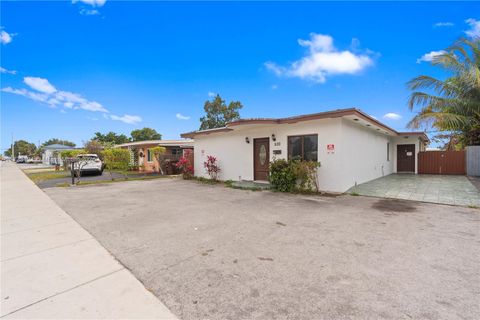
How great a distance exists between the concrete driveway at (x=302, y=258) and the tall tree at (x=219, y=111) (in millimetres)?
25107

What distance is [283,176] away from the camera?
26.3ft

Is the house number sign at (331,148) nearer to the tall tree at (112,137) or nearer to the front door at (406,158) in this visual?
the front door at (406,158)

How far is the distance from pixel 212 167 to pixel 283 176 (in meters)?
4.87

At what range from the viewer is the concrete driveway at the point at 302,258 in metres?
2.00

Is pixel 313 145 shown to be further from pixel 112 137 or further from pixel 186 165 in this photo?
pixel 112 137

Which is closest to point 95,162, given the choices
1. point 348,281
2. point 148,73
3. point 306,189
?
point 148,73

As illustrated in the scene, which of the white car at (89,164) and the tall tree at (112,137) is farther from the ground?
the tall tree at (112,137)

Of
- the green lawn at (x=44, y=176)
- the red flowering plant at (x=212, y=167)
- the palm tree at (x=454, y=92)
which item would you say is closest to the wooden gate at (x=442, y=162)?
the palm tree at (x=454, y=92)

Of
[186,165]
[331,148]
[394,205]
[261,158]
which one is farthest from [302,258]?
[186,165]

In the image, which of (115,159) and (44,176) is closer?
(115,159)

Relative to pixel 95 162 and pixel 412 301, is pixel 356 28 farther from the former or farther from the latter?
pixel 95 162

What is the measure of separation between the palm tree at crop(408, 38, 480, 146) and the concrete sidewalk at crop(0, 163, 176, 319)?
44.7 feet

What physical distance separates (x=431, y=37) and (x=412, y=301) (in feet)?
45.4

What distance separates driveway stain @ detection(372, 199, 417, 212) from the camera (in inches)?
218
